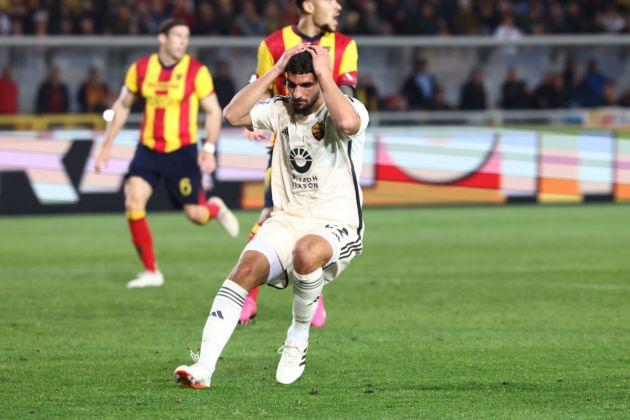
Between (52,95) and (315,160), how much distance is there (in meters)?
13.5

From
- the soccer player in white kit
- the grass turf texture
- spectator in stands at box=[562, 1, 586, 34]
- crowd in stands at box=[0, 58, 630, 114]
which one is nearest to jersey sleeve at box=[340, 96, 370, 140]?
the soccer player in white kit

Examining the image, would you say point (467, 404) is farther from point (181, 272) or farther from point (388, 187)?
point (388, 187)

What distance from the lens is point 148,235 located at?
422 inches

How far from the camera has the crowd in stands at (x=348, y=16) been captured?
20.8 metres

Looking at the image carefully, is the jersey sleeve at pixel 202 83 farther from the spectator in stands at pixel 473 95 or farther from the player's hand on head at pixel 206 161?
the spectator in stands at pixel 473 95

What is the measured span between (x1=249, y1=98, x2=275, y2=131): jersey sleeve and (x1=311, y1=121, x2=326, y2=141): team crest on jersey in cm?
24

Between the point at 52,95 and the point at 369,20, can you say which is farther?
the point at 369,20

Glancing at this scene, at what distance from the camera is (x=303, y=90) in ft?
20.8

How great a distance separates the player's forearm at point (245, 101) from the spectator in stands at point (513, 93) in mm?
14814

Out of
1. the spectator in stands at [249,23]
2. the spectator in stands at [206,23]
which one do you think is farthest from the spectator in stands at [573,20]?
the spectator in stands at [206,23]

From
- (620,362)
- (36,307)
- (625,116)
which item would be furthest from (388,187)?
(620,362)

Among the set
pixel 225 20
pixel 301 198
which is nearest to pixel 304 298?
pixel 301 198

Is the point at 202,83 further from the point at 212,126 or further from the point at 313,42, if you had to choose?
the point at 313,42

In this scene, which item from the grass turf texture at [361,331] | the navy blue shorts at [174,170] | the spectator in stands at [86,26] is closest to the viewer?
the grass turf texture at [361,331]
